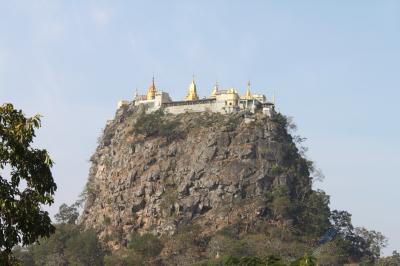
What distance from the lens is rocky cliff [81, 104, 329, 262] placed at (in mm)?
82000

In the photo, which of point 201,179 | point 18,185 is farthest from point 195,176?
point 18,185

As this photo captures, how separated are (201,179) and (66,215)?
23175 mm

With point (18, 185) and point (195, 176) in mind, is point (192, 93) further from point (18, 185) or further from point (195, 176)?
point (18, 185)

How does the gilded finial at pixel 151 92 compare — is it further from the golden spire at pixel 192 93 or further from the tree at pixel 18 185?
the tree at pixel 18 185

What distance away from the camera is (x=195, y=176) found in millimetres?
85625

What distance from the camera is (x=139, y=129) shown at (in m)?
92.4

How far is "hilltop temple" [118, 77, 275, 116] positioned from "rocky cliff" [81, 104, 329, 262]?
1.27 meters

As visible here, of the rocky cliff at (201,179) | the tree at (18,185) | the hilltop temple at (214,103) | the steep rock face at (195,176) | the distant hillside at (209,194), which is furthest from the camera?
the hilltop temple at (214,103)

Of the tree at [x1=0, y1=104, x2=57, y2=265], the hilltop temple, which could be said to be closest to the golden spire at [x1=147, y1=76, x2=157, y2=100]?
the hilltop temple

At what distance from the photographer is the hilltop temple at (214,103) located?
90681 millimetres

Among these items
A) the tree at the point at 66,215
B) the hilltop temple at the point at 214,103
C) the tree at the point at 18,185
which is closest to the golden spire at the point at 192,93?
the hilltop temple at the point at 214,103

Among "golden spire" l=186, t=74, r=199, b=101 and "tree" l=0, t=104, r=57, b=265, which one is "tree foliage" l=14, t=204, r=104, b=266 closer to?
"golden spire" l=186, t=74, r=199, b=101

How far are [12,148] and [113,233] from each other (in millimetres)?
72236

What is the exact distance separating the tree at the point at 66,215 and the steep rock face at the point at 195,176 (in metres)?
4.42
